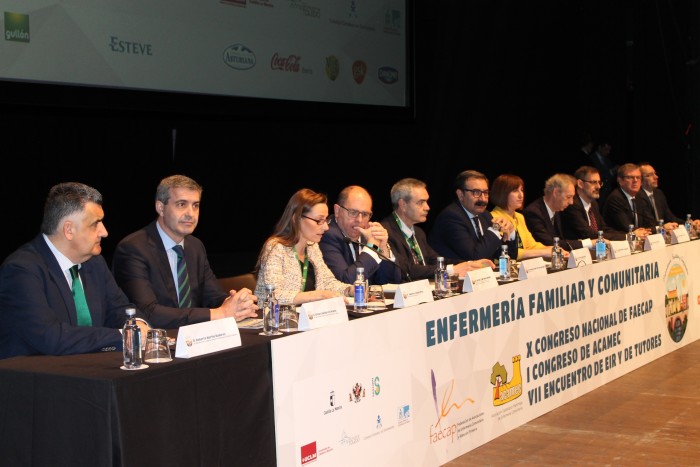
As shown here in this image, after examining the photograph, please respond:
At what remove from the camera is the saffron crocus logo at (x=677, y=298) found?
5.41 meters

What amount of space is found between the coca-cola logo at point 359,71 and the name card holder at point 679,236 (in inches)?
93.4

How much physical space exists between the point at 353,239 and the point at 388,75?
118 inches

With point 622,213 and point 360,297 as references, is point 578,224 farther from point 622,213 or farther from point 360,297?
point 360,297

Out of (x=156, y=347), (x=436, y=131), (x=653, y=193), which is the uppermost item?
(x=436, y=131)

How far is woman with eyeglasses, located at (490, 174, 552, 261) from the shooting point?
5.66m

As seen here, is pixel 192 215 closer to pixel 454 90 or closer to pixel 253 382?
pixel 253 382

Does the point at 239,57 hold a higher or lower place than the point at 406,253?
higher

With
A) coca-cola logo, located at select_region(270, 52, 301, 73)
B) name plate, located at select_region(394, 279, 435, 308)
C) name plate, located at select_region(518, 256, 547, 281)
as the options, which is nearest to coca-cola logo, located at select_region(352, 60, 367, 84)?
coca-cola logo, located at select_region(270, 52, 301, 73)

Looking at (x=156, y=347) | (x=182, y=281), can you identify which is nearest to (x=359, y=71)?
(x=182, y=281)

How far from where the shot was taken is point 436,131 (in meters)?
7.78

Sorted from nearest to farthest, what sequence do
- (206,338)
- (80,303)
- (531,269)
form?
1. (206,338)
2. (80,303)
3. (531,269)

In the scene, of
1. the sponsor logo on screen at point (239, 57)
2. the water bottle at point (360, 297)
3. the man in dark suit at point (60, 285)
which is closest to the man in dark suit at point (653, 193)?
the sponsor logo on screen at point (239, 57)

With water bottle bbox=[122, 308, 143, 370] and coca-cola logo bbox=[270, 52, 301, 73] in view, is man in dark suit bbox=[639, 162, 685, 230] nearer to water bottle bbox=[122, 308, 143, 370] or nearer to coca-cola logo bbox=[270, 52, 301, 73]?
coca-cola logo bbox=[270, 52, 301, 73]

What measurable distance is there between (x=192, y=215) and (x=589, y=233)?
3.70m
